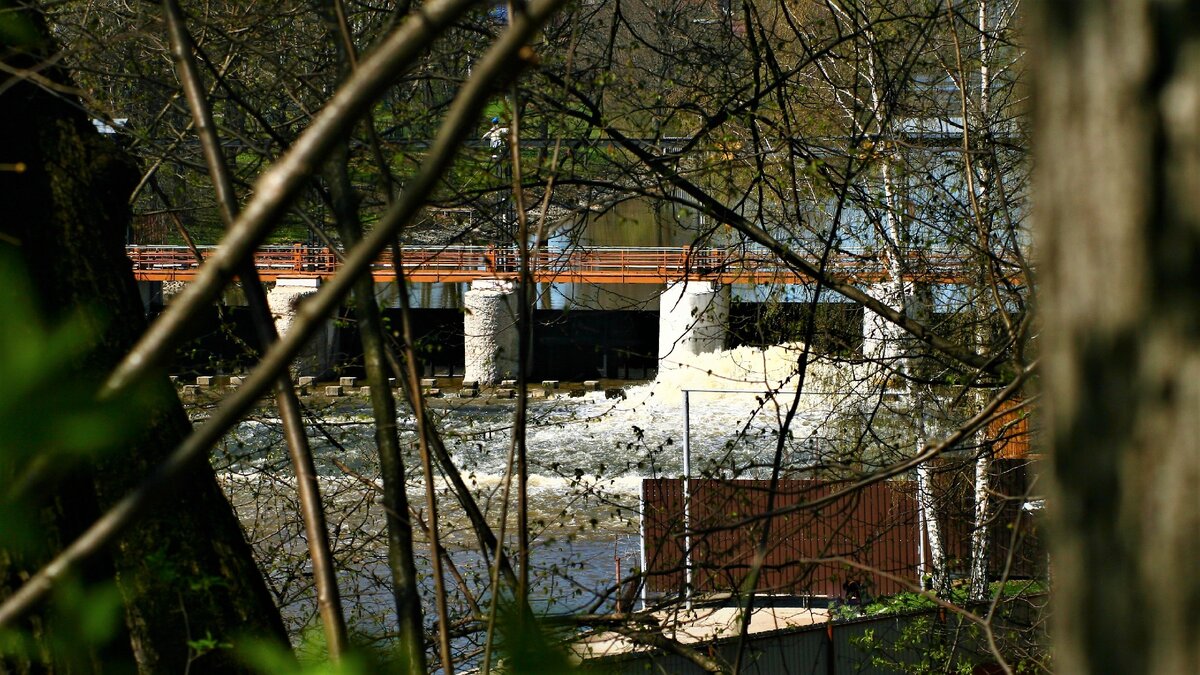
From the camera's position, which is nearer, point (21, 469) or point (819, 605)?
point (21, 469)

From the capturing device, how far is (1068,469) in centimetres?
73

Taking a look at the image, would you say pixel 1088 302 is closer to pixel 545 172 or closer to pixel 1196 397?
pixel 1196 397

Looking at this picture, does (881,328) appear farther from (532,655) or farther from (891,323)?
(532,655)

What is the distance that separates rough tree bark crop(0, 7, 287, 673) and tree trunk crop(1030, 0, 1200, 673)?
2.42 meters

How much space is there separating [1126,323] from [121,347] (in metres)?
2.97

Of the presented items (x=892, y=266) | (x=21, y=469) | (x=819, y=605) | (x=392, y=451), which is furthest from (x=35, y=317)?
(x=819, y=605)

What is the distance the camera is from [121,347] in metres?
3.13

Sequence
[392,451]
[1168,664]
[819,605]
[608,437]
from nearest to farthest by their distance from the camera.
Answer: [1168,664]
[392,451]
[819,605]
[608,437]

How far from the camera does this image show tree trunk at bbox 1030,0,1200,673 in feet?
2.20

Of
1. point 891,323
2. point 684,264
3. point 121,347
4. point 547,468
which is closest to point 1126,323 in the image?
point 121,347

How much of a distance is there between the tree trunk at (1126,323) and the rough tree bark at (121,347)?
2.42 meters

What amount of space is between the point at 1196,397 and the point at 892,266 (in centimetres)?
741

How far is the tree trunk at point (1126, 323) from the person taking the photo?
0.67 meters

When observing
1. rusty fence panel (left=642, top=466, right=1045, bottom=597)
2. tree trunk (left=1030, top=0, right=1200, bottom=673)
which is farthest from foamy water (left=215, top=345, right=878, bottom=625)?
tree trunk (left=1030, top=0, right=1200, bottom=673)
